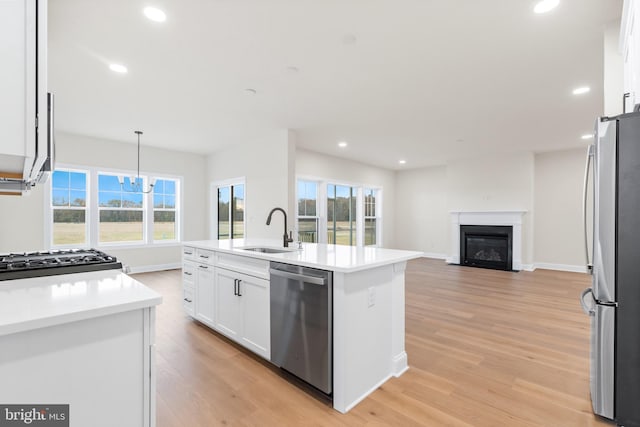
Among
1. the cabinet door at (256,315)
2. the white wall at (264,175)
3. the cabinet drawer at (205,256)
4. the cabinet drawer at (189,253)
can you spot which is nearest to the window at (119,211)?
the white wall at (264,175)

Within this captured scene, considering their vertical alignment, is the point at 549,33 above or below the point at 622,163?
above

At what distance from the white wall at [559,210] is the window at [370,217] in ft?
13.1

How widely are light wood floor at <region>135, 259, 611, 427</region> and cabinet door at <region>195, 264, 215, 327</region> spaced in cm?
18

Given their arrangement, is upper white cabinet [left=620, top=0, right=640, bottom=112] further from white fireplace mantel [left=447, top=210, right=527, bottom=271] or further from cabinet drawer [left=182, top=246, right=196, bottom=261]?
white fireplace mantel [left=447, top=210, right=527, bottom=271]

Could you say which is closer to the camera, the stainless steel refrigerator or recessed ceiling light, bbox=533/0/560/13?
the stainless steel refrigerator

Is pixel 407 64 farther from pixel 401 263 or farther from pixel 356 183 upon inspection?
pixel 356 183

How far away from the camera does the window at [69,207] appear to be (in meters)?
5.39

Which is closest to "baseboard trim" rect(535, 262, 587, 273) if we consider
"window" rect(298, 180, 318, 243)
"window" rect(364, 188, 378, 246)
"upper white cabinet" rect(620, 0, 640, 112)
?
"window" rect(364, 188, 378, 246)

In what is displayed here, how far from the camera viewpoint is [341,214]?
7969 millimetres

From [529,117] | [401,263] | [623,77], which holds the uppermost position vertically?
[529,117]

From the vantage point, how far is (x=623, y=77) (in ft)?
6.89

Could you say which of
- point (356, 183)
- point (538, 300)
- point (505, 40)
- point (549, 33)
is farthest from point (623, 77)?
point (356, 183)

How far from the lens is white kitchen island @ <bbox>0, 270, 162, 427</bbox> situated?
950 millimetres

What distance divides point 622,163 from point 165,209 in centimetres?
729
